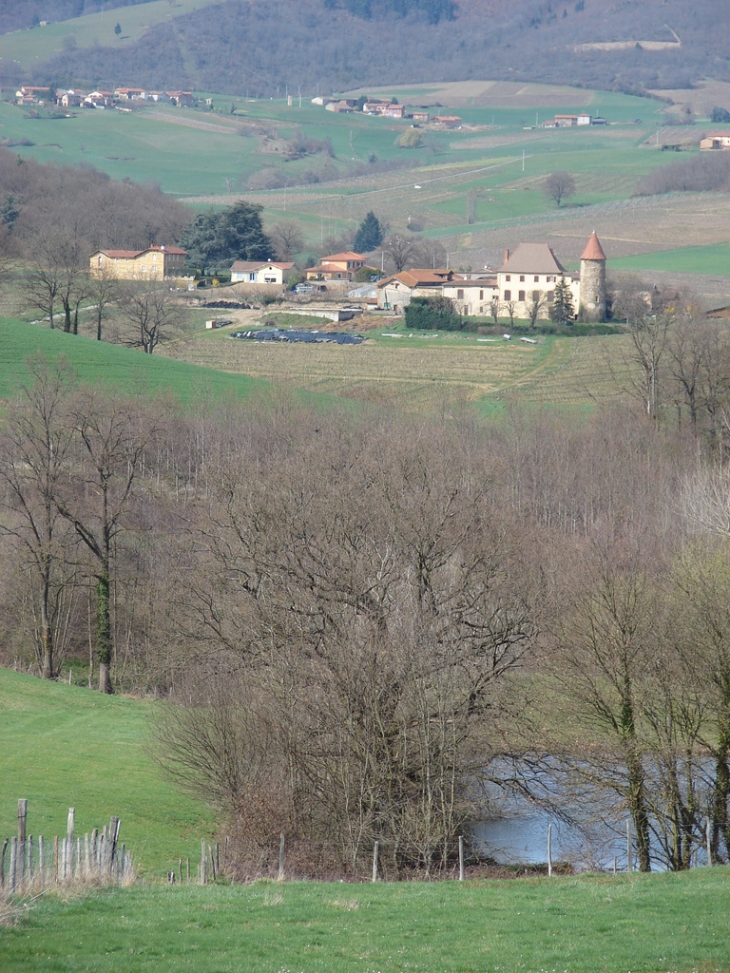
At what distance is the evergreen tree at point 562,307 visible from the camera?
95.2 m

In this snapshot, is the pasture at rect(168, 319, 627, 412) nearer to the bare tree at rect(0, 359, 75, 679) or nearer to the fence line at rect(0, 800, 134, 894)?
the bare tree at rect(0, 359, 75, 679)

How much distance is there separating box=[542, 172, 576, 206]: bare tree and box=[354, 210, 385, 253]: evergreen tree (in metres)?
29.7

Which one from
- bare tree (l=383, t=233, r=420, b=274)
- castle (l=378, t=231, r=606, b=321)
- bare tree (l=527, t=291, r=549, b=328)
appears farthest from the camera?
bare tree (l=383, t=233, r=420, b=274)

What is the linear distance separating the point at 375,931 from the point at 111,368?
5848cm

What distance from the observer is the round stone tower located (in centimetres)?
9869

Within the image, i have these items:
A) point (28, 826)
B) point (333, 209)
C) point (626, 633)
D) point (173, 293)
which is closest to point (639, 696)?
point (626, 633)

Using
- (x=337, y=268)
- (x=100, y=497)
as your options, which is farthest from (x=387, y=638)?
(x=337, y=268)

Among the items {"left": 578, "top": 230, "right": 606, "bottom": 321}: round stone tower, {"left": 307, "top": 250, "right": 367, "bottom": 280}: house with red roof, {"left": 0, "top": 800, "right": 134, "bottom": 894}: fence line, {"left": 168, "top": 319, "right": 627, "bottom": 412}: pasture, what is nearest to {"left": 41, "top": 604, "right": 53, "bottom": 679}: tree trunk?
{"left": 0, "top": 800, "right": 134, "bottom": 894}: fence line

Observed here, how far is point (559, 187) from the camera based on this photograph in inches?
7146

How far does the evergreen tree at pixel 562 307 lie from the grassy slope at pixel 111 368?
30.0m

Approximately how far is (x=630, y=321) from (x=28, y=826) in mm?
74128

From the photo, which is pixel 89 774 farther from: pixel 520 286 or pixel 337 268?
pixel 337 268

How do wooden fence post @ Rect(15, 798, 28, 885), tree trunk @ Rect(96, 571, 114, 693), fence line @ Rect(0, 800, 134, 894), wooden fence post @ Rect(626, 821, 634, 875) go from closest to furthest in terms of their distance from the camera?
fence line @ Rect(0, 800, 134, 894), wooden fence post @ Rect(15, 798, 28, 885), wooden fence post @ Rect(626, 821, 634, 875), tree trunk @ Rect(96, 571, 114, 693)

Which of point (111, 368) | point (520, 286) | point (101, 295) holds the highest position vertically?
point (520, 286)
